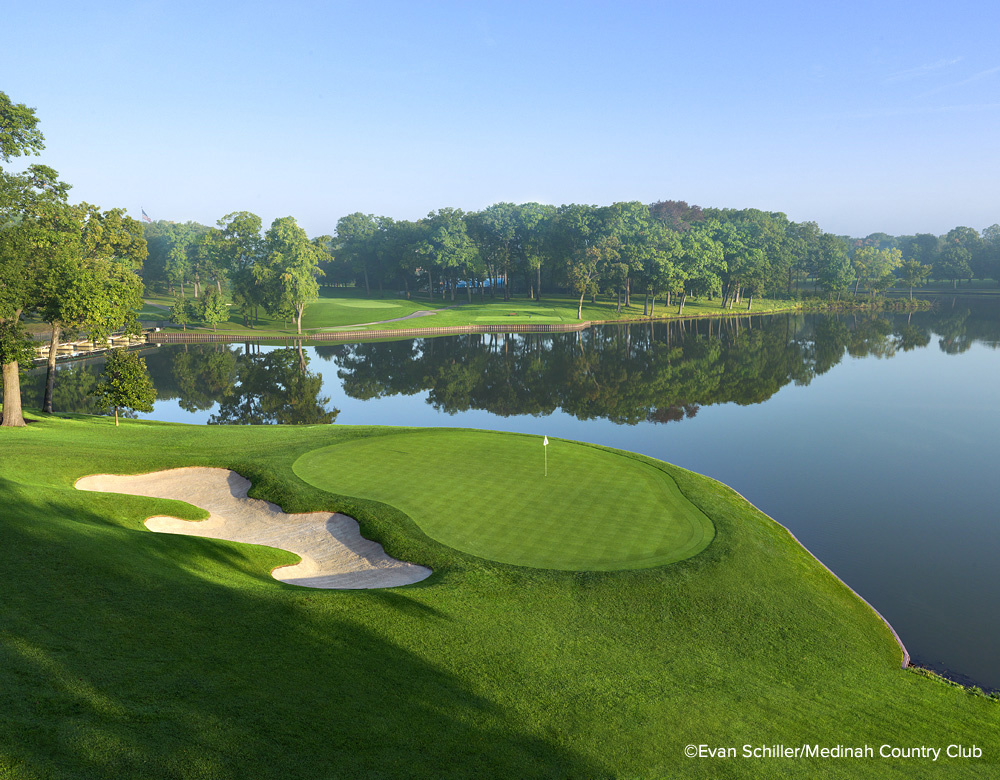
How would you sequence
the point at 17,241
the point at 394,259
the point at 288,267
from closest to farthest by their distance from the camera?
the point at 17,241 → the point at 288,267 → the point at 394,259

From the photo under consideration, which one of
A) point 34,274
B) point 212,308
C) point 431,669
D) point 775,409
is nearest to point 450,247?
point 212,308

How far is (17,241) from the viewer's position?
3203cm

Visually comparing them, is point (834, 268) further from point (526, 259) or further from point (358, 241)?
point (358, 241)

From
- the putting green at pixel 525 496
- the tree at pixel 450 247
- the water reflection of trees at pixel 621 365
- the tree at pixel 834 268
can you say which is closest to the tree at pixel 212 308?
the water reflection of trees at pixel 621 365

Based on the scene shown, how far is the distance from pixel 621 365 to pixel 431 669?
60.9m

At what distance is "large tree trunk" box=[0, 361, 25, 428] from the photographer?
3353cm

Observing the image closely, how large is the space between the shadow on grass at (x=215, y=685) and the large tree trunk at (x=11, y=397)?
25045 mm

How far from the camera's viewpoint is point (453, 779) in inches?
324

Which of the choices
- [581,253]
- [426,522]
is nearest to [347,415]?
[426,522]

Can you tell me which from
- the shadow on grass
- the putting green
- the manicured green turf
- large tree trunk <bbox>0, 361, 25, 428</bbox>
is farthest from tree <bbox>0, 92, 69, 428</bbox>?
the manicured green turf

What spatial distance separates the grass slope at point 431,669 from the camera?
27.1 ft

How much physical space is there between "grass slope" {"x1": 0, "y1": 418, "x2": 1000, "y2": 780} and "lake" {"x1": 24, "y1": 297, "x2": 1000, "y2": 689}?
226 inches

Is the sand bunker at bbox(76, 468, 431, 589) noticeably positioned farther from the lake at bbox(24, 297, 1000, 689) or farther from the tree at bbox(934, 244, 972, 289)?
the tree at bbox(934, 244, 972, 289)

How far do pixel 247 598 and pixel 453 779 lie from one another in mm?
6690
